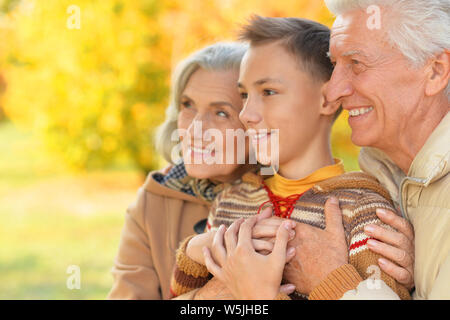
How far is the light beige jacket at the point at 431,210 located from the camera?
1696mm

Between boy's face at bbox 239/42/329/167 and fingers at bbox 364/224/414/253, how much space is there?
520 millimetres

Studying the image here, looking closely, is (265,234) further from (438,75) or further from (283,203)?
(438,75)

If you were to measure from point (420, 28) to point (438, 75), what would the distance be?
0.60 ft

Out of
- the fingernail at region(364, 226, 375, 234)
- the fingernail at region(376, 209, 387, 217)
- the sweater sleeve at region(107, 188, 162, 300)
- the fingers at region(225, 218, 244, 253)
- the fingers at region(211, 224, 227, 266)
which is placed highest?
the fingernail at region(376, 209, 387, 217)

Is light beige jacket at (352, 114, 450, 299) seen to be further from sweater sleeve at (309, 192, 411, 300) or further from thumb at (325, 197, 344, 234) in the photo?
thumb at (325, 197, 344, 234)

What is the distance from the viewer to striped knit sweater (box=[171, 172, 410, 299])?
181 cm

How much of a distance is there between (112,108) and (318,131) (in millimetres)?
7423

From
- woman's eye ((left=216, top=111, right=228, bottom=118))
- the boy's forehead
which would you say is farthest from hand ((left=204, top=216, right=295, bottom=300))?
woman's eye ((left=216, top=111, right=228, bottom=118))

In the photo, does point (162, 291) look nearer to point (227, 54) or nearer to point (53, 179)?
point (227, 54)

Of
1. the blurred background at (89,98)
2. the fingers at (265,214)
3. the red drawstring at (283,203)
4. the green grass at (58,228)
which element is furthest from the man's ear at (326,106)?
the blurred background at (89,98)

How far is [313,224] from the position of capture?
6.75ft

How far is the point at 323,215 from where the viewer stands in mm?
2043

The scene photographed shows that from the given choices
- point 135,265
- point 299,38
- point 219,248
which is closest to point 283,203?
point 219,248
